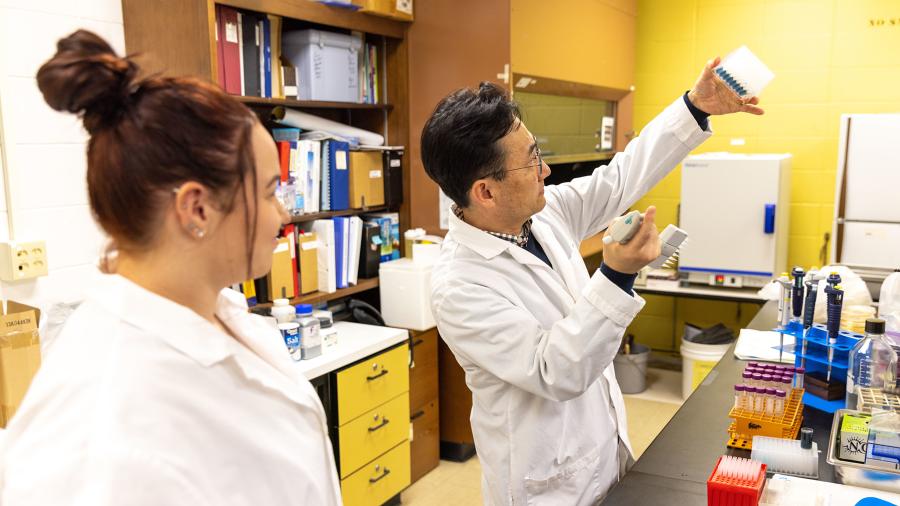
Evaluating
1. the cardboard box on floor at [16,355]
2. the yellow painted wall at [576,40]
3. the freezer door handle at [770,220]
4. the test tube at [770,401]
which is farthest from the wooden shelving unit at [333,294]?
the freezer door handle at [770,220]

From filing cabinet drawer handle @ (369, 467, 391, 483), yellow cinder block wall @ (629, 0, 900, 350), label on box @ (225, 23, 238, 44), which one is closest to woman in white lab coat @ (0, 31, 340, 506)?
label on box @ (225, 23, 238, 44)

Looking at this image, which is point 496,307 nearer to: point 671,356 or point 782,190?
point 782,190

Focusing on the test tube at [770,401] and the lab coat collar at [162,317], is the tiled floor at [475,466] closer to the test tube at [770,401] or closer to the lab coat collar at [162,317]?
the test tube at [770,401]

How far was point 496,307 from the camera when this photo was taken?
4.80ft

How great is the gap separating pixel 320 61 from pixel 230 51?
0.45 m

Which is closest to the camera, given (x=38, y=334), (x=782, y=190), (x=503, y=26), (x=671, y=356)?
(x=38, y=334)

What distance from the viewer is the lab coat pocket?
1.52m

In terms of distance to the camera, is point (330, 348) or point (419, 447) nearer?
point (330, 348)

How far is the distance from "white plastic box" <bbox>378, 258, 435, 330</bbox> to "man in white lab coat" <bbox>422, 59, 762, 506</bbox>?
60.3 inches

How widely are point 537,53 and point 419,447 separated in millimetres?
1891

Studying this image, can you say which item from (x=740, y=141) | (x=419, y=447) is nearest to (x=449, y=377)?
(x=419, y=447)

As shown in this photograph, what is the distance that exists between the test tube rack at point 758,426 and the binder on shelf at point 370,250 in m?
1.97

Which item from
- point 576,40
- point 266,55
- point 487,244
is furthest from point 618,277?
point 576,40

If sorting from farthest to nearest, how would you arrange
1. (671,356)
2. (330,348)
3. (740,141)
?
(671,356)
(740,141)
(330,348)
